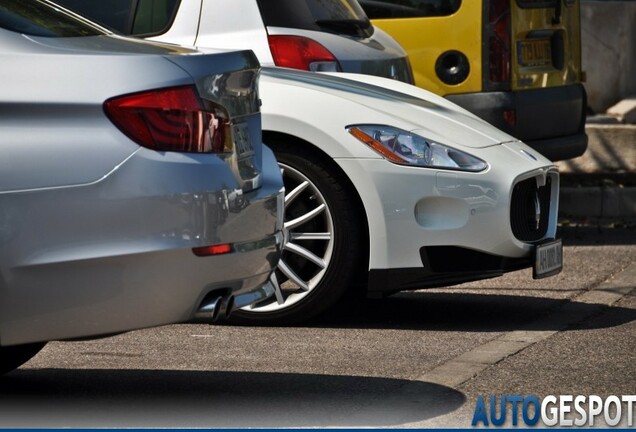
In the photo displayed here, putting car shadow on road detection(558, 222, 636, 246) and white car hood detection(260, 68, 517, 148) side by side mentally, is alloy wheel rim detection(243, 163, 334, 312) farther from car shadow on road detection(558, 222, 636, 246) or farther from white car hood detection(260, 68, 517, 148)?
car shadow on road detection(558, 222, 636, 246)

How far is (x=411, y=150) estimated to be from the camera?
661 cm

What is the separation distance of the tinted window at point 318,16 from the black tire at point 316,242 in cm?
108

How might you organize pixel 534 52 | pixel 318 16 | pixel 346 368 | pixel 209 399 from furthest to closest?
pixel 534 52 → pixel 318 16 → pixel 346 368 → pixel 209 399

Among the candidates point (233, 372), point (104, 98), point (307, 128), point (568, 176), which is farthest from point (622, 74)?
point (104, 98)

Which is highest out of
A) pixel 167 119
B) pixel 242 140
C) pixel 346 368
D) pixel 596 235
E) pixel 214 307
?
pixel 167 119

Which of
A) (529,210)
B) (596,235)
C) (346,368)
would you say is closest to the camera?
(346,368)

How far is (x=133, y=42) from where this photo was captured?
5.15 m

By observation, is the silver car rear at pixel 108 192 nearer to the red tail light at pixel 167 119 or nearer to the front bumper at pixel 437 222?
the red tail light at pixel 167 119

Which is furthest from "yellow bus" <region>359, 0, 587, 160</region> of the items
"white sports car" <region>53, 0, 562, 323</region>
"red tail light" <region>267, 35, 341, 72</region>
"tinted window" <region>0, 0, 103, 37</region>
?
"tinted window" <region>0, 0, 103, 37</region>

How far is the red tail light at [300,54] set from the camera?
758 cm

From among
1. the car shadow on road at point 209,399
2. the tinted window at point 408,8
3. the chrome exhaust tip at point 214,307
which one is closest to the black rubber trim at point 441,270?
the car shadow on road at point 209,399

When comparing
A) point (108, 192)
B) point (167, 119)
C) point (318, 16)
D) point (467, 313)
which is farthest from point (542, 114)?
point (108, 192)

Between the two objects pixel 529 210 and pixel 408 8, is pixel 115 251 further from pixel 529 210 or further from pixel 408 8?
pixel 408 8

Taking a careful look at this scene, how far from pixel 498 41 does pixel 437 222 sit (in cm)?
316
